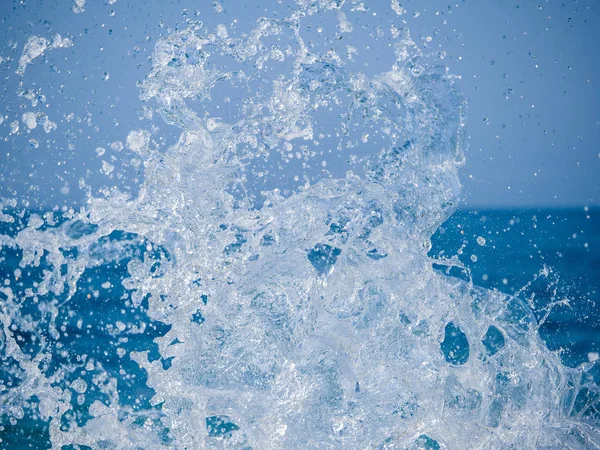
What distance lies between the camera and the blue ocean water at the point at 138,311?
312 cm

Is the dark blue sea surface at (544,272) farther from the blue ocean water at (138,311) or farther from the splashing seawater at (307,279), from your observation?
the splashing seawater at (307,279)

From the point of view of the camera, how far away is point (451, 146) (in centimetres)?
269

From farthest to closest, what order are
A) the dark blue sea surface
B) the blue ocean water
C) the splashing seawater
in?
the dark blue sea surface, the blue ocean water, the splashing seawater

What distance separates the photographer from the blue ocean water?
312 centimetres

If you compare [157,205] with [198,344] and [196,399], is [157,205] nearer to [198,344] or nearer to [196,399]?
[198,344]

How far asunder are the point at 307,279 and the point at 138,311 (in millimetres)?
4910

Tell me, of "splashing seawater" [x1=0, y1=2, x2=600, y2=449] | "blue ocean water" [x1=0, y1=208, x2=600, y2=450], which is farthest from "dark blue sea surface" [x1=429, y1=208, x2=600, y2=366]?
"splashing seawater" [x1=0, y1=2, x2=600, y2=449]

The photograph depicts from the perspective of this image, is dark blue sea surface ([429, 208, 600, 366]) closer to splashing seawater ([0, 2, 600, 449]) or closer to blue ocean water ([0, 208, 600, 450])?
blue ocean water ([0, 208, 600, 450])

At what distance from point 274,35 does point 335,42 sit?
24 centimetres

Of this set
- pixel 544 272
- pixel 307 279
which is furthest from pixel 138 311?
pixel 544 272

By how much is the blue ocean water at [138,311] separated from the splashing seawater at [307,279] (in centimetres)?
16

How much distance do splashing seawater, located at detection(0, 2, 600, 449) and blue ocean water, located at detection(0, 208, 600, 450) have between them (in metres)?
0.16

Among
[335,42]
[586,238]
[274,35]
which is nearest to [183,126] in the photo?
[274,35]

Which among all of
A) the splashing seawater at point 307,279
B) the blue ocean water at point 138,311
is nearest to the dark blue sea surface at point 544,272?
the blue ocean water at point 138,311
